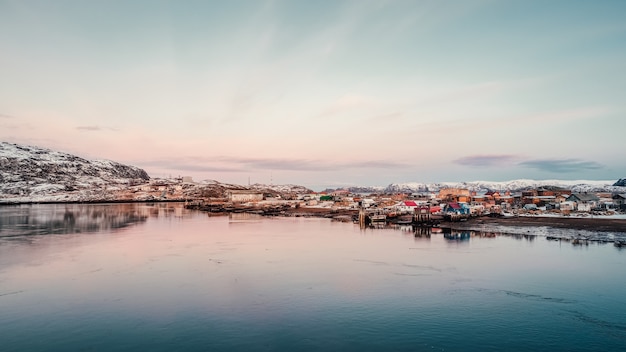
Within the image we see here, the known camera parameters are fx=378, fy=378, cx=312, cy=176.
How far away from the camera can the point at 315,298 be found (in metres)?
20.6

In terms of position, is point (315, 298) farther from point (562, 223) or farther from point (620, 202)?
point (620, 202)

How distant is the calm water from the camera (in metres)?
15.1

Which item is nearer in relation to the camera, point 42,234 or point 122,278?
point 122,278

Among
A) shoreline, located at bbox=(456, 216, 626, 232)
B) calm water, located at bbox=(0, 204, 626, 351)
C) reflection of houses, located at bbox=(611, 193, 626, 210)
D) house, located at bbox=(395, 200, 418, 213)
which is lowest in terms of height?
calm water, located at bbox=(0, 204, 626, 351)

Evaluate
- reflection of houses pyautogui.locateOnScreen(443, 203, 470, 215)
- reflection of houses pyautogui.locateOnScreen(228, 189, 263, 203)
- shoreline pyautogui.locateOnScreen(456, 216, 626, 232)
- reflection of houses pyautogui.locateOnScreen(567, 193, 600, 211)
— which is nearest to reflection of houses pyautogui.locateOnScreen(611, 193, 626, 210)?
reflection of houses pyautogui.locateOnScreen(567, 193, 600, 211)

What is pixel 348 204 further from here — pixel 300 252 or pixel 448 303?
pixel 448 303

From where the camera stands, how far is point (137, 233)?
51844 mm

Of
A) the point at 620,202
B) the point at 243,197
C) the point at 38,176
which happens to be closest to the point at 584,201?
the point at 620,202

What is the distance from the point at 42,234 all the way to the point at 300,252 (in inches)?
1412

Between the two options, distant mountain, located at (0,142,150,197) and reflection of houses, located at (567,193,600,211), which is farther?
distant mountain, located at (0,142,150,197)

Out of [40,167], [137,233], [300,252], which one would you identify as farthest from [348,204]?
[40,167]

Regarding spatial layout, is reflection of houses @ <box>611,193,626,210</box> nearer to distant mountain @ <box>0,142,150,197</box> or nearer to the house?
the house

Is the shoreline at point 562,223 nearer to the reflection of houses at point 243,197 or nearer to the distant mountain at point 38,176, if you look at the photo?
the reflection of houses at point 243,197

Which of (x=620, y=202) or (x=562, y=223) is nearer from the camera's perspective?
(x=562, y=223)
